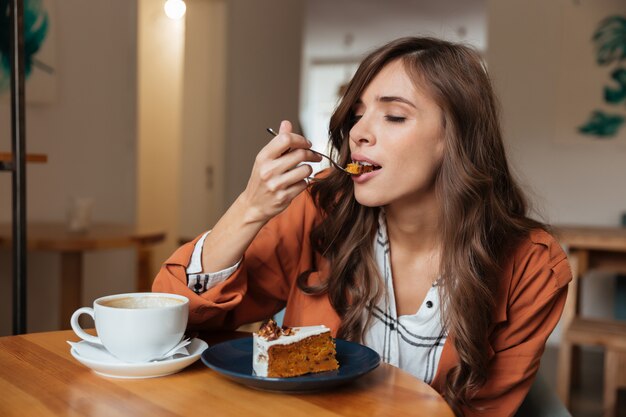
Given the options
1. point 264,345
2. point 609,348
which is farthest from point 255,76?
point 264,345

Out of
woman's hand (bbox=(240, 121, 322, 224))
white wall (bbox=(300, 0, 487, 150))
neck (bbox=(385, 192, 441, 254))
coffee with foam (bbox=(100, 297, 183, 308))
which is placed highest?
white wall (bbox=(300, 0, 487, 150))

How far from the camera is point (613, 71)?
4.34m

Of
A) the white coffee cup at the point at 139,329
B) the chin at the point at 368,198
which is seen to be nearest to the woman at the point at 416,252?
the chin at the point at 368,198

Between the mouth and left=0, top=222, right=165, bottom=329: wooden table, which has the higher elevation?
the mouth

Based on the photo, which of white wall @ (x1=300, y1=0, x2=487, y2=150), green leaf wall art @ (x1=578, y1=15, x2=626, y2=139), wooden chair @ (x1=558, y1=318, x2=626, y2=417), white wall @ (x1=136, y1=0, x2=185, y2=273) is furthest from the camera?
white wall @ (x1=300, y1=0, x2=487, y2=150)

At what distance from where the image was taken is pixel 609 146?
4.38m

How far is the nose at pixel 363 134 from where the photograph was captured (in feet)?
4.02

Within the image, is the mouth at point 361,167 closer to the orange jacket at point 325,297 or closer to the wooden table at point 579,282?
the orange jacket at point 325,297

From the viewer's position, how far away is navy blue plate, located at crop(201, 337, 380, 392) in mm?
813

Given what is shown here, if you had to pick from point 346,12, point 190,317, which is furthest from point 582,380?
point 346,12

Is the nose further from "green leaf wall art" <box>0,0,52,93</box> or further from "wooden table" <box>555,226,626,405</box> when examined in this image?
"green leaf wall art" <box>0,0,52,93</box>

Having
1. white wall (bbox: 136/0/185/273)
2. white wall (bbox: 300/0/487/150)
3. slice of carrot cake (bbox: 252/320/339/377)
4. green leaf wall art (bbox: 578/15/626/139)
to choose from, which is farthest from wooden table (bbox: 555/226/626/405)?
white wall (bbox: 136/0/185/273)

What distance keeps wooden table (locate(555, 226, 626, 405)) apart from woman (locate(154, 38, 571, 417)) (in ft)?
5.24

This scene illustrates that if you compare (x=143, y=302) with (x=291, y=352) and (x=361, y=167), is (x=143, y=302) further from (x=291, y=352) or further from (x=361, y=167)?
(x=361, y=167)
